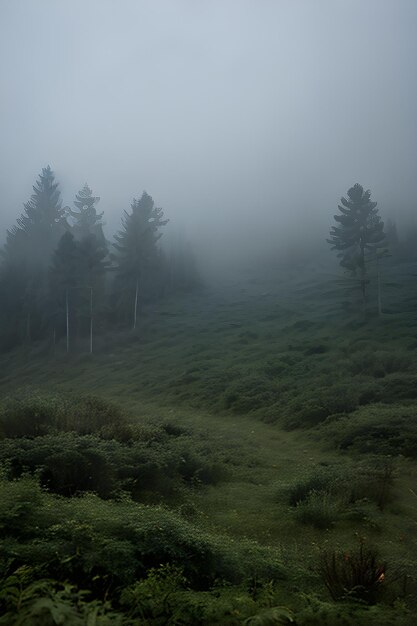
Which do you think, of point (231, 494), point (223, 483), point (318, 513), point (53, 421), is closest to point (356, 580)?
point (318, 513)

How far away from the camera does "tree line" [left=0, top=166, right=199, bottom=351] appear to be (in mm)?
47562

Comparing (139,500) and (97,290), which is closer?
(139,500)

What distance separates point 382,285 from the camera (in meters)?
50.4

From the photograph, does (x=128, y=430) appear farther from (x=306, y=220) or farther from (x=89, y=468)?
(x=306, y=220)

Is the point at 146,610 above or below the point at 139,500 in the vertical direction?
above

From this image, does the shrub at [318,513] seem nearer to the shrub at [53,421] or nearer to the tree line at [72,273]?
the shrub at [53,421]

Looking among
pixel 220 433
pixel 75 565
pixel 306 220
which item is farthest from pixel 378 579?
pixel 306 220

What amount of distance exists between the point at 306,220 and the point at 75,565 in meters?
93.3

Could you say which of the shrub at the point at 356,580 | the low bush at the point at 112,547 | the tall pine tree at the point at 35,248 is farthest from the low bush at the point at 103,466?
the tall pine tree at the point at 35,248

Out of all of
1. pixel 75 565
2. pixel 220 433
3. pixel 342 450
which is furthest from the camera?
pixel 220 433

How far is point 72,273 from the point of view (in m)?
Result: 46.7

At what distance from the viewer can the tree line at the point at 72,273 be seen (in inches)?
1873

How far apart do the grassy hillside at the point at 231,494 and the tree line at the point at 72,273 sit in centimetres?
2220

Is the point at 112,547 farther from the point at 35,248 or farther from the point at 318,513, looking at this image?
the point at 35,248
